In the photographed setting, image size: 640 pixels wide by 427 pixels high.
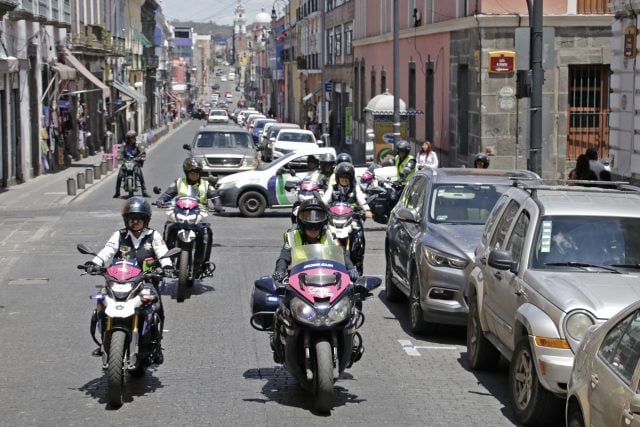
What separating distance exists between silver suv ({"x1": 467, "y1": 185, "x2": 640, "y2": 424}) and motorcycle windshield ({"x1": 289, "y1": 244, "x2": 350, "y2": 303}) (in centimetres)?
126

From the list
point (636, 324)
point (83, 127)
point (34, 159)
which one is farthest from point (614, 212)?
point (83, 127)

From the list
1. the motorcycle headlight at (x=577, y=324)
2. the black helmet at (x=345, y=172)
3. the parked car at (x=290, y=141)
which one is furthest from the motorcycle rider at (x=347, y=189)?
the parked car at (x=290, y=141)

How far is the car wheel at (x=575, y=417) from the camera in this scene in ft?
22.5

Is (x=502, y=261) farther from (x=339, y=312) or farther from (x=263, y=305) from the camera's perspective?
(x=263, y=305)

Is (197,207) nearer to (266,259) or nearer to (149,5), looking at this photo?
(266,259)

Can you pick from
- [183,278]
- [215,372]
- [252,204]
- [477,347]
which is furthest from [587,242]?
[252,204]

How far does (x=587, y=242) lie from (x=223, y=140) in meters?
26.5

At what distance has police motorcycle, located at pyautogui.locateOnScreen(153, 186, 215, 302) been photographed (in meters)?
15.2

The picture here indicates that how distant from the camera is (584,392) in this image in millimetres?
6758

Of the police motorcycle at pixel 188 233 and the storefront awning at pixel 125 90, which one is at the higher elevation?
the storefront awning at pixel 125 90

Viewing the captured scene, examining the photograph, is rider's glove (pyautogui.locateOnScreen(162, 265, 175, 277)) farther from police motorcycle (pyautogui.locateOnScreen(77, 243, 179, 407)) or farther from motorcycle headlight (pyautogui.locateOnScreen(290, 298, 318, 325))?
motorcycle headlight (pyautogui.locateOnScreen(290, 298, 318, 325))

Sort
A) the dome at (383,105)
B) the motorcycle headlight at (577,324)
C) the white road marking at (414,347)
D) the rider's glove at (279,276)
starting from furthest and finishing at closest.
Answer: the dome at (383,105) < the white road marking at (414,347) < the rider's glove at (279,276) < the motorcycle headlight at (577,324)

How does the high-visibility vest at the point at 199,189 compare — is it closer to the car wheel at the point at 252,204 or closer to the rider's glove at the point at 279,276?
the rider's glove at the point at 279,276

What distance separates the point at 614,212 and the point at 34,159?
3272 cm
